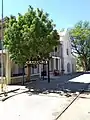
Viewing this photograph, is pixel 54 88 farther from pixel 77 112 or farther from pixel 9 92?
pixel 77 112

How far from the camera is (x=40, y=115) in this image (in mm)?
10023

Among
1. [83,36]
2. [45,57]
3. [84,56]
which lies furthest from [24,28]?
[84,56]

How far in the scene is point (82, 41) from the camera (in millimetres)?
55719

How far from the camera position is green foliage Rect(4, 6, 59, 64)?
62.8 feet

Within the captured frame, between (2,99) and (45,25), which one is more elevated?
(45,25)

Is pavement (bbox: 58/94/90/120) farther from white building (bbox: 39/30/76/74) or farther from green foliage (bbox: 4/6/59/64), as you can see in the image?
white building (bbox: 39/30/76/74)

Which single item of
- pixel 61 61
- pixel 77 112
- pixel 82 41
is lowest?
pixel 77 112

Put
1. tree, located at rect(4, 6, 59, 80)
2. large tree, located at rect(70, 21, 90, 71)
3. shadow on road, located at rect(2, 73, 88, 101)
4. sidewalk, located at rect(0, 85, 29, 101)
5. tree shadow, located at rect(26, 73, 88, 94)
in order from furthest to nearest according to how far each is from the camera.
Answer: large tree, located at rect(70, 21, 90, 71), tree, located at rect(4, 6, 59, 80), tree shadow, located at rect(26, 73, 88, 94), shadow on road, located at rect(2, 73, 88, 101), sidewalk, located at rect(0, 85, 29, 101)

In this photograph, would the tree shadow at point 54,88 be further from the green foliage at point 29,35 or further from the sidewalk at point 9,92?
the green foliage at point 29,35

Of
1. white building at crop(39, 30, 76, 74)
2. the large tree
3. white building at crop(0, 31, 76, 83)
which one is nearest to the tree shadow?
white building at crop(0, 31, 76, 83)

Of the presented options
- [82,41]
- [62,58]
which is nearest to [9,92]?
[62,58]

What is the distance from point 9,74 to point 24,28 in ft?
16.6

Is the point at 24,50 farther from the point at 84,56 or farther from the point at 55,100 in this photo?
the point at 84,56

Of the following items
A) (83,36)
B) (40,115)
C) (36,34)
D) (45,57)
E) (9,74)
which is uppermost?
(83,36)
